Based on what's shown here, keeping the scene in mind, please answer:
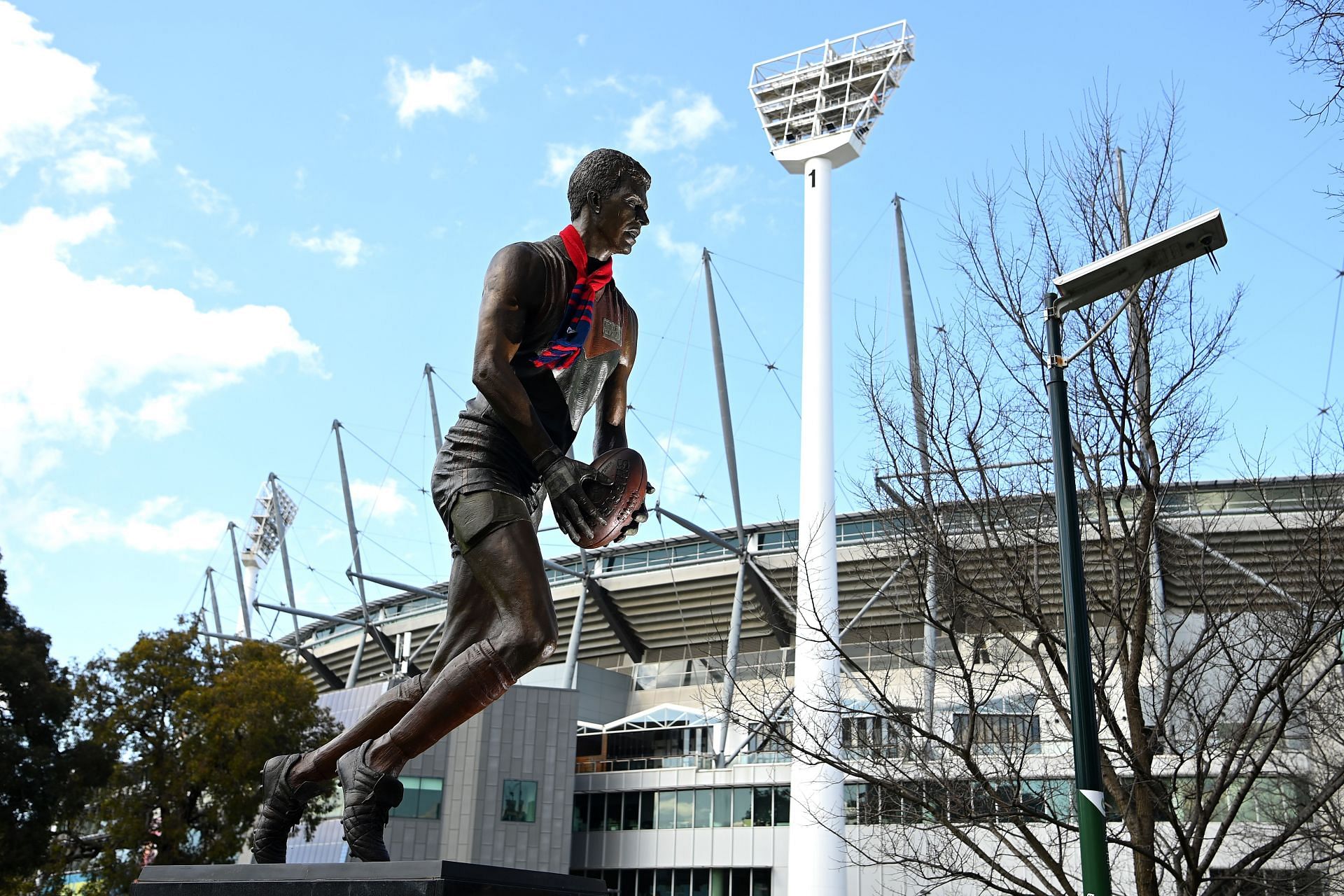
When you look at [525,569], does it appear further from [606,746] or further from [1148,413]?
[606,746]

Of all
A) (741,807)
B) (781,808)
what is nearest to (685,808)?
(741,807)

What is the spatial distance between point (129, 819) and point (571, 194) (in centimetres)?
2795

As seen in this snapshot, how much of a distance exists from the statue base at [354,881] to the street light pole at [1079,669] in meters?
3.59

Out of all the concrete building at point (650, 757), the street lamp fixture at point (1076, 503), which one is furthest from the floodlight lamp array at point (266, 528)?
the street lamp fixture at point (1076, 503)

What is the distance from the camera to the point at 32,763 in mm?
25781

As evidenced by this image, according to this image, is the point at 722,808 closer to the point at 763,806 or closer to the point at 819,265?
the point at 763,806

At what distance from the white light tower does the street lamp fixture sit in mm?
21145

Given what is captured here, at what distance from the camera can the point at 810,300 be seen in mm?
40031

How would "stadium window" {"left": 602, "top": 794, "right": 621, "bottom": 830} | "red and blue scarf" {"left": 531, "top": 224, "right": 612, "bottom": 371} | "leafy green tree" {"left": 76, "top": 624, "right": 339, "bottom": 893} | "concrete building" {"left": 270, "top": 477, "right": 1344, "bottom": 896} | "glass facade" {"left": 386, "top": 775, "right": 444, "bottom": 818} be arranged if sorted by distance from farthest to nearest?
1. "stadium window" {"left": 602, "top": 794, "right": 621, "bottom": 830}
2. "glass facade" {"left": 386, "top": 775, "right": 444, "bottom": 818}
3. "concrete building" {"left": 270, "top": 477, "right": 1344, "bottom": 896}
4. "leafy green tree" {"left": 76, "top": 624, "right": 339, "bottom": 893}
5. "red and blue scarf" {"left": 531, "top": 224, "right": 612, "bottom": 371}

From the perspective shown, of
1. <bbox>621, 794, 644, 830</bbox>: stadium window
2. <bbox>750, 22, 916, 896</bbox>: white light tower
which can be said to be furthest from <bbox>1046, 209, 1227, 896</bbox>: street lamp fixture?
<bbox>621, 794, 644, 830</bbox>: stadium window

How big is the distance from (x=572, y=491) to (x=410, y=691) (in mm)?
1000

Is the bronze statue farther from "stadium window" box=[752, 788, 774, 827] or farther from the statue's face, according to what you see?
"stadium window" box=[752, 788, 774, 827]

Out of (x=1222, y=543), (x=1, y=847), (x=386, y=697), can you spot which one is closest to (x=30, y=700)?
(x=1, y=847)

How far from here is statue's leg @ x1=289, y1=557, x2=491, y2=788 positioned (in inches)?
180
